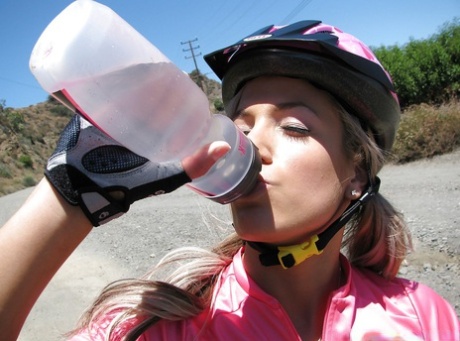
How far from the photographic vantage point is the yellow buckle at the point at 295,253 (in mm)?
1785

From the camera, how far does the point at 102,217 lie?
120 cm

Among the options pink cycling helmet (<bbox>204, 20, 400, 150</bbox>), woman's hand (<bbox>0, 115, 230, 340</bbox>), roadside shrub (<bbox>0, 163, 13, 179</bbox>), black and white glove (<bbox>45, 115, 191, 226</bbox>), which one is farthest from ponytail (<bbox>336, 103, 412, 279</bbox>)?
roadside shrub (<bbox>0, 163, 13, 179</bbox>)

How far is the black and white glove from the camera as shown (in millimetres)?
1185

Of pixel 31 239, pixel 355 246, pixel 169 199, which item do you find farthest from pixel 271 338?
pixel 169 199

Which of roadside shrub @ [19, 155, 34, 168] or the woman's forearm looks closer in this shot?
the woman's forearm

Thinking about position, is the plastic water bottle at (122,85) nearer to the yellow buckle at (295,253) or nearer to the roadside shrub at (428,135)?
the yellow buckle at (295,253)

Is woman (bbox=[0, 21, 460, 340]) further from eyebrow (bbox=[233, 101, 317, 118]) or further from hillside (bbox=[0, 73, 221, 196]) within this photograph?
hillside (bbox=[0, 73, 221, 196])

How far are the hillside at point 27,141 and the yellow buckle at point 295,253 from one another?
111 ft

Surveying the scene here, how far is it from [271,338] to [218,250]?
0.74m

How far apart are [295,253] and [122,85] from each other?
105 centimetres

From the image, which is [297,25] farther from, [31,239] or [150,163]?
[31,239]

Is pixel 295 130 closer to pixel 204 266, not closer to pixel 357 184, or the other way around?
pixel 357 184

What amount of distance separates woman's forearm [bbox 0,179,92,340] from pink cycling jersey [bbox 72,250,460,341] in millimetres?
517

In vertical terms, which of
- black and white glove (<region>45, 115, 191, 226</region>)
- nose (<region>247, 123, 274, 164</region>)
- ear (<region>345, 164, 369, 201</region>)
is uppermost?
black and white glove (<region>45, 115, 191, 226</region>)
